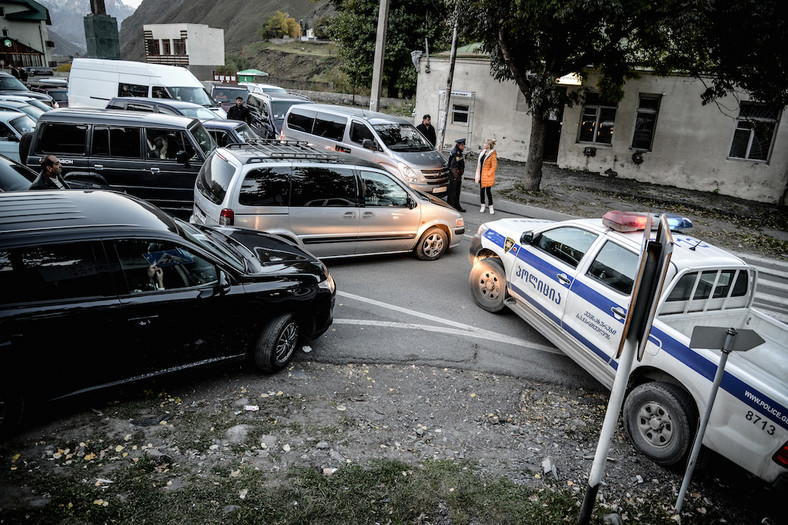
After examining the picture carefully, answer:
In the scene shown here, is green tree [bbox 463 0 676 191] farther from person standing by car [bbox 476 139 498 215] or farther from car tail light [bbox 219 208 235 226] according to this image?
car tail light [bbox 219 208 235 226]

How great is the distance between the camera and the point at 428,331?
22.5 feet

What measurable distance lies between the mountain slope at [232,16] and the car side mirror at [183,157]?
344 feet

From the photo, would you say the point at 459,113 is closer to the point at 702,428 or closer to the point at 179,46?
the point at 702,428

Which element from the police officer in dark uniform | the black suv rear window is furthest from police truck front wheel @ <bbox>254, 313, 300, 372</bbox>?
the police officer in dark uniform

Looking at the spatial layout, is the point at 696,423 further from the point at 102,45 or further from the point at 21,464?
the point at 102,45

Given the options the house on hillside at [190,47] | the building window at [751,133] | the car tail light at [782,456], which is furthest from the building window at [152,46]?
the car tail light at [782,456]

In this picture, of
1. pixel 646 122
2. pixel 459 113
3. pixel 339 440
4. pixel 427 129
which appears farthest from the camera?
pixel 459 113

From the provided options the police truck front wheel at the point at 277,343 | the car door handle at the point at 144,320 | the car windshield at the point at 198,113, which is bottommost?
the police truck front wheel at the point at 277,343

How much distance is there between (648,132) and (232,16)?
142 m

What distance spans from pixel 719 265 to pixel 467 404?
2885 millimetres

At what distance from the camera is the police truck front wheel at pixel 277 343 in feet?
17.5

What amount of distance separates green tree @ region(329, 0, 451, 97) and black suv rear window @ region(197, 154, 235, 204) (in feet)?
73.6

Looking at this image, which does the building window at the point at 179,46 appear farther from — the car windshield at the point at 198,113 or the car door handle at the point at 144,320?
the car door handle at the point at 144,320

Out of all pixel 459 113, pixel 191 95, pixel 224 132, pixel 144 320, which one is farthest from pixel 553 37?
pixel 191 95
